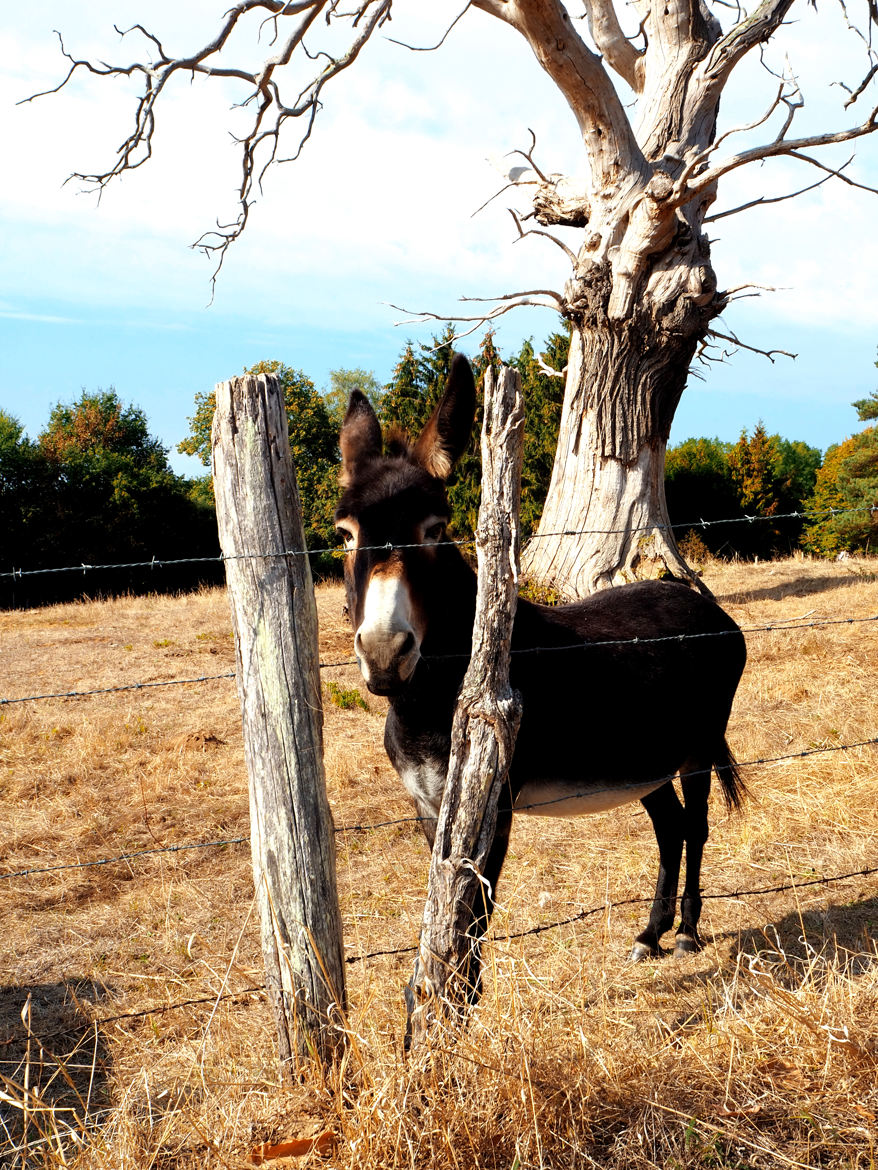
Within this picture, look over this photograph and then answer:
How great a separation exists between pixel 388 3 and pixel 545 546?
27.7 ft

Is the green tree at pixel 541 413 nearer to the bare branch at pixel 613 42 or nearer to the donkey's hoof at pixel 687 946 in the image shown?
the bare branch at pixel 613 42

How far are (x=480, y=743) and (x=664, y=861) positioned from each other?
85.9 inches

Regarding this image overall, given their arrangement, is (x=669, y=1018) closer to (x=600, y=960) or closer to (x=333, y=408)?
(x=600, y=960)

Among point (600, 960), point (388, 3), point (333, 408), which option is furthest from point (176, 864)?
point (333, 408)

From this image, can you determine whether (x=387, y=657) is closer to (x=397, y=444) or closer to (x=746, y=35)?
(x=397, y=444)

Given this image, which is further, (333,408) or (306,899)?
(333,408)

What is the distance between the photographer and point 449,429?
3443 millimetres

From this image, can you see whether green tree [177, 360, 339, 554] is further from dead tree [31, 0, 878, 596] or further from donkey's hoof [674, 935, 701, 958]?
donkey's hoof [674, 935, 701, 958]

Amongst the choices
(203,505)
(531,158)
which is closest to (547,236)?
(531,158)

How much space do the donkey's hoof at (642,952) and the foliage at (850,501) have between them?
19893 mm

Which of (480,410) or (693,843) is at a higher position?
(480,410)

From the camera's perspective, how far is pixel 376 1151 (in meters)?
2.30

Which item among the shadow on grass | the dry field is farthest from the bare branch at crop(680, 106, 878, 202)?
the shadow on grass

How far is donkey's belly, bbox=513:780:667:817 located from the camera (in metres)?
3.66
